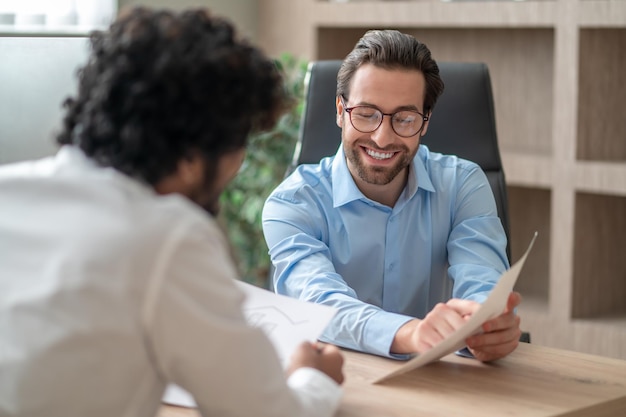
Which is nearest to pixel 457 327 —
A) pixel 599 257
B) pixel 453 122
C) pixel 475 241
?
pixel 475 241

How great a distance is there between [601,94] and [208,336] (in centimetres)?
249

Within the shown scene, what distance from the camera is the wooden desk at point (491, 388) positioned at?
1334 mm

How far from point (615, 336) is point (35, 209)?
2.52 m

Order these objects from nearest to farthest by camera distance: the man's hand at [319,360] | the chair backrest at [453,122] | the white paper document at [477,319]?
the man's hand at [319,360] < the white paper document at [477,319] < the chair backrest at [453,122]

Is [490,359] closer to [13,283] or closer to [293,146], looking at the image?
[13,283]

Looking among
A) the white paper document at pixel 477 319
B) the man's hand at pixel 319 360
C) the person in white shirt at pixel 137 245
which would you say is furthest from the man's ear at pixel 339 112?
the person in white shirt at pixel 137 245

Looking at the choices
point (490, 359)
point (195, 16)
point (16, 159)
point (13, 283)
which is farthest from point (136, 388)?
point (16, 159)

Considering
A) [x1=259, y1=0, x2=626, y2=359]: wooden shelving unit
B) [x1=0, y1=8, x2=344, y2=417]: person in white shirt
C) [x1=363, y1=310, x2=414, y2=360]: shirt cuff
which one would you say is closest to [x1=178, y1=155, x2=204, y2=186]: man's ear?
[x1=0, y1=8, x2=344, y2=417]: person in white shirt

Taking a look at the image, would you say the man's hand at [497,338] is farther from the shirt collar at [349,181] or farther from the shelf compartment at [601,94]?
the shelf compartment at [601,94]

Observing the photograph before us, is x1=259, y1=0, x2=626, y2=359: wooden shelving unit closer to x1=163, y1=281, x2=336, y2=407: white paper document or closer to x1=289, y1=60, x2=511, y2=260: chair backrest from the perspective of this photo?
x1=289, y1=60, x2=511, y2=260: chair backrest

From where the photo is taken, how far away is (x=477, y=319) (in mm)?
1401

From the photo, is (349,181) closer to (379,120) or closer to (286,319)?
(379,120)

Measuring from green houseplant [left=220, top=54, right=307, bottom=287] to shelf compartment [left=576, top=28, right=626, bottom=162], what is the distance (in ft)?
3.24

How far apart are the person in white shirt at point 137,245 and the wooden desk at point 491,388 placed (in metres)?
0.28
